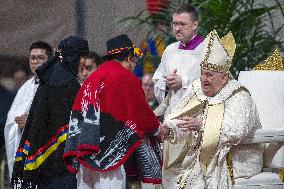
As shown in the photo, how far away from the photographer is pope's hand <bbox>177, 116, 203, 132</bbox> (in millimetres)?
8203

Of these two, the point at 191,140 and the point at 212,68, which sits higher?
the point at 212,68

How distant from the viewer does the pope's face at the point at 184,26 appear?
903 cm

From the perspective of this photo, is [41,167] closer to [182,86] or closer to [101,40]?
[182,86]

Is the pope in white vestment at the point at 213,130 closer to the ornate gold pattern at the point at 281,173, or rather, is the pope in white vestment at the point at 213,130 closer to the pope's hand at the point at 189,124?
the pope's hand at the point at 189,124

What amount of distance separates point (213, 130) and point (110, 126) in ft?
2.91

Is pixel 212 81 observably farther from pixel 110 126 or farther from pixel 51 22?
pixel 51 22

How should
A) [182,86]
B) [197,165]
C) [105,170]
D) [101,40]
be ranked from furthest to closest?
[101,40]
[182,86]
[197,165]
[105,170]

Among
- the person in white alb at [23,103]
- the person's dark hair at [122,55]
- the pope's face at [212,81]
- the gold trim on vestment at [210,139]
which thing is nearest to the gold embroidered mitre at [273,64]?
the pope's face at [212,81]

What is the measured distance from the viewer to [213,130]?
27.6 feet

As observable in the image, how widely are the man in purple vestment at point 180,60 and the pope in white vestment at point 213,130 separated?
1.53 ft

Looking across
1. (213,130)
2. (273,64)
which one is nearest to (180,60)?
(273,64)

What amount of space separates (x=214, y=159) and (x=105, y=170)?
0.94 metres

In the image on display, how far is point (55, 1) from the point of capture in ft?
40.6

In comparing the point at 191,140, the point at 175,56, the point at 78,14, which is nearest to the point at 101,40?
the point at 78,14
